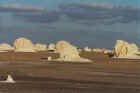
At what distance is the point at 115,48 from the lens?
120m

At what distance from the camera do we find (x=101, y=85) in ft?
120

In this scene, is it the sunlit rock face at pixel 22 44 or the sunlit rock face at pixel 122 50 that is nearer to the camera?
the sunlit rock face at pixel 122 50

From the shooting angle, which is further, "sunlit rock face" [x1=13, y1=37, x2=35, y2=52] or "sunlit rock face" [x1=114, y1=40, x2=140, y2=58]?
"sunlit rock face" [x1=13, y1=37, x2=35, y2=52]

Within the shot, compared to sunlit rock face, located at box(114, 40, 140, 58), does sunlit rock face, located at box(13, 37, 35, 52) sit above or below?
above

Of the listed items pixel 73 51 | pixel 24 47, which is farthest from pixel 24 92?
pixel 24 47

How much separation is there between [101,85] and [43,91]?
25.7 ft

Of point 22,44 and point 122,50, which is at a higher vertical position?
point 22,44

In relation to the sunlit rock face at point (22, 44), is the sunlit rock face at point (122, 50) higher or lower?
lower

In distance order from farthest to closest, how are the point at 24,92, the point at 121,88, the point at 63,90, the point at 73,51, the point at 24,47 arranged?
the point at 24,47 → the point at 73,51 → the point at 121,88 → the point at 63,90 → the point at 24,92

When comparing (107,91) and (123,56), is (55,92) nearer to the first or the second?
(107,91)

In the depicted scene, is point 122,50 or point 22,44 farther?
point 22,44

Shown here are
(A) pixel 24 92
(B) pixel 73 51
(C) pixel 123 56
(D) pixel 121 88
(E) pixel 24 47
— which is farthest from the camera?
(E) pixel 24 47

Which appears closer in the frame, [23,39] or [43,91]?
[43,91]

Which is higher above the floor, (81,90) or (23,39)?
(23,39)
